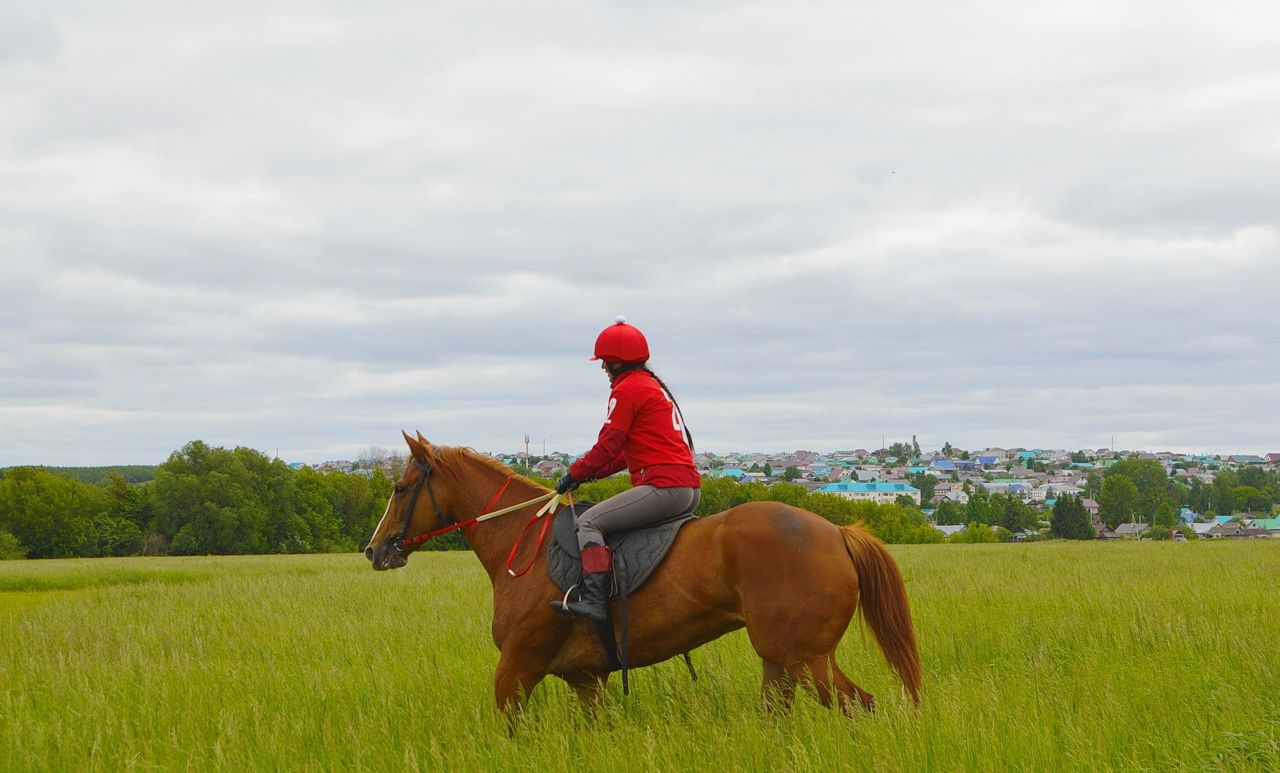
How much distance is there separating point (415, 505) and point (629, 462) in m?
2.09

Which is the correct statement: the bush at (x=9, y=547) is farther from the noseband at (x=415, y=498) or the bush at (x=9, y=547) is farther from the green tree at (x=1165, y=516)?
the green tree at (x=1165, y=516)

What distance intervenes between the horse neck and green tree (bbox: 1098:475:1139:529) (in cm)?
16683

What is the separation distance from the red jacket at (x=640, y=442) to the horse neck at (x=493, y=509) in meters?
0.86

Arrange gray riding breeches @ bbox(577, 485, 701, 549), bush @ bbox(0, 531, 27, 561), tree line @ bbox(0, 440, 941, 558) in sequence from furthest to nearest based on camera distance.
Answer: tree line @ bbox(0, 440, 941, 558), bush @ bbox(0, 531, 27, 561), gray riding breeches @ bbox(577, 485, 701, 549)

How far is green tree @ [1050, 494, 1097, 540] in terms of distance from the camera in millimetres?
113000

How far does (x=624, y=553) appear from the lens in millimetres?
6887

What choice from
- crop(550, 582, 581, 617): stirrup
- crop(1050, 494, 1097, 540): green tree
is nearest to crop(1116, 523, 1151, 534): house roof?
crop(1050, 494, 1097, 540): green tree

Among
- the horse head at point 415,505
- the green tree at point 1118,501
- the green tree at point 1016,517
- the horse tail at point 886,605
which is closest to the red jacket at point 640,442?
the horse tail at point 886,605

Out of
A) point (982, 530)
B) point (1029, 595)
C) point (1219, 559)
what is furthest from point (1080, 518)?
point (1029, 595)

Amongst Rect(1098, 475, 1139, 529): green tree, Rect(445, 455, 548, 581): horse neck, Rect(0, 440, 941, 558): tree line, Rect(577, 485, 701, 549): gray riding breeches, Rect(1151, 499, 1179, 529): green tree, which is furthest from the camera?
Rect(1098, 475, 1139, 529): green tree

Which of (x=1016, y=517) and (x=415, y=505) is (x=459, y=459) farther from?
(x=1016, y=517)

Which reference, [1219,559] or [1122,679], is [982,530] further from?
[1122,679]

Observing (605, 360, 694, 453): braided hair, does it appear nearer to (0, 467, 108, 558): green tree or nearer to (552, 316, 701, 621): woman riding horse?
(552, 316, 701, 621): woman riding horse

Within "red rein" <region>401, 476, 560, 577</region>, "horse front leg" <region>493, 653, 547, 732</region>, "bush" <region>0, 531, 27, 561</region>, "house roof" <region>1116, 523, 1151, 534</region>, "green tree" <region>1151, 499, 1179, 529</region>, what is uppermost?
"red rein" <region>401, 476, 560, 577</region>
